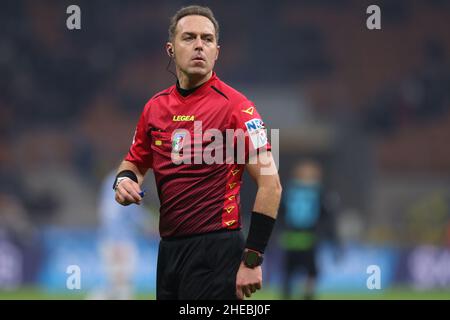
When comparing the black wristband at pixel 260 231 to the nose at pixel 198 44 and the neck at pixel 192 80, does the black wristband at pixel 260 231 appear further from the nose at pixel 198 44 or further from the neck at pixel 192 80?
the nose at pixel 198 44

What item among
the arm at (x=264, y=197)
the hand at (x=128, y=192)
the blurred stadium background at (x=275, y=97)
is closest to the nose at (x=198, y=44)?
the arm at (x=264, y=197)

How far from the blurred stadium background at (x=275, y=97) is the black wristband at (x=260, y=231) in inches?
505

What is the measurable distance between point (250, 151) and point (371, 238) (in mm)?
16056

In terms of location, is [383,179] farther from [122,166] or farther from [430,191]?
Result: [122,166]

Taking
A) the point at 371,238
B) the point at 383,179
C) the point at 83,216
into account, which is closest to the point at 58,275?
the point at 83,216

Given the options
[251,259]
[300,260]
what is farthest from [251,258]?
[300,260]

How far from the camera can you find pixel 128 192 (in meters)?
5.38

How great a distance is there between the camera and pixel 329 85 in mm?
26141

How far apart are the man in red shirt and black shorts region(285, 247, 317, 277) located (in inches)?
317

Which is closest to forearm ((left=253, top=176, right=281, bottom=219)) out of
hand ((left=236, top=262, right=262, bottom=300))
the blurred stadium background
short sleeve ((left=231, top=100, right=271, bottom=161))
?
short sleeve ((left=231, top=100, right=271, bottom=161))

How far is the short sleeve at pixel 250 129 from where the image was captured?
17.1 ft

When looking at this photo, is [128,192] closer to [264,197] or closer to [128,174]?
[128,174]

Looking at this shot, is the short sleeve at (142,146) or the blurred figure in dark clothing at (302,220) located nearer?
the short sleeve at (142,146)

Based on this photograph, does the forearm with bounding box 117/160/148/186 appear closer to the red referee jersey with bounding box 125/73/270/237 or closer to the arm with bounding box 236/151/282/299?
the red referee jersey with bounding box 125/73/270/237
